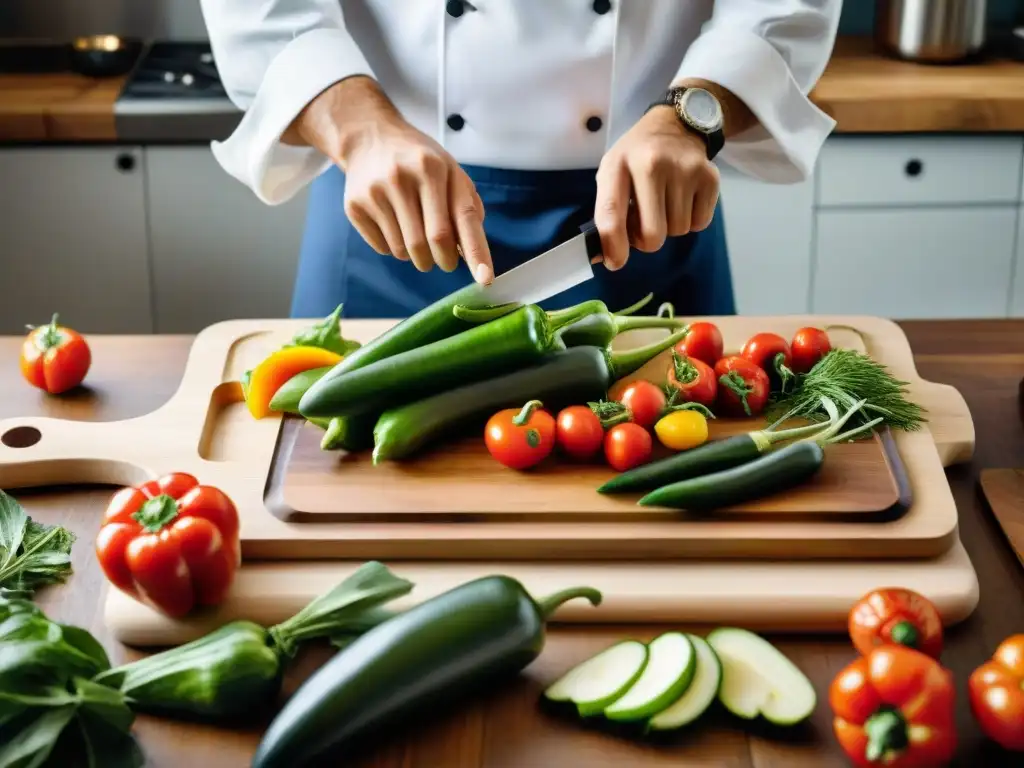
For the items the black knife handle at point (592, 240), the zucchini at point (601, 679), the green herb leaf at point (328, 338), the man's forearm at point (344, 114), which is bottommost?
the zucchini at point (601, 679)

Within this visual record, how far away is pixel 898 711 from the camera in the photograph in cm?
87

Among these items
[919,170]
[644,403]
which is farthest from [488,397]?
[919,170]

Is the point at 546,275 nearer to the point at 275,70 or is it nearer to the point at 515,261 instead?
the point at 515,261

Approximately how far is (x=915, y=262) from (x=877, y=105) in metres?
0.39

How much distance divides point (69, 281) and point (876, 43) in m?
1.93

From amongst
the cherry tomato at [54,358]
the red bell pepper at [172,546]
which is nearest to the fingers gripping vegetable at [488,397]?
the red bell pepper at [172,546]

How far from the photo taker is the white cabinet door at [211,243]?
2602 millimetres

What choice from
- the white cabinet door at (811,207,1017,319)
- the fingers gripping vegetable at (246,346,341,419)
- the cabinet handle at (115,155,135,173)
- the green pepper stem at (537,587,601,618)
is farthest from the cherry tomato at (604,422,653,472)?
the cabinet handle at (115,155,135,173)

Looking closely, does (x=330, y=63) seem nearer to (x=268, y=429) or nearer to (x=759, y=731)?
(x=268, y=429)

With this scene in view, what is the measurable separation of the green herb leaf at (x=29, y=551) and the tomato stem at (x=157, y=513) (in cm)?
14

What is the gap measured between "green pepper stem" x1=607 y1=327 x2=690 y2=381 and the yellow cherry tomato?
0.14 metres

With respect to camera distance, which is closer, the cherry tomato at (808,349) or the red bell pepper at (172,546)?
the red bell pepper at (172,546)

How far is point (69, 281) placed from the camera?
2760 millimetres

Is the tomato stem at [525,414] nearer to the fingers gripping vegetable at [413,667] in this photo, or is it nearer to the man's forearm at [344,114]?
the fingers gripping vegetable at [413,667]
